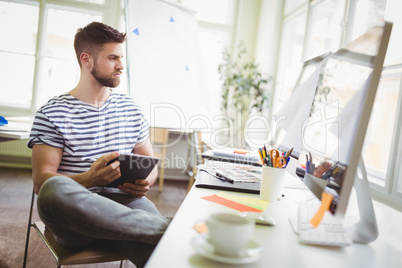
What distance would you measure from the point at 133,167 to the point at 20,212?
202cm

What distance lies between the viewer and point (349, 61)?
932 mm

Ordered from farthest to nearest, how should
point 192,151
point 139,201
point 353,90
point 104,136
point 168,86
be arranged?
point 192,151 → point 168,86 → point 104,136 → point 139,201 → point 353,90

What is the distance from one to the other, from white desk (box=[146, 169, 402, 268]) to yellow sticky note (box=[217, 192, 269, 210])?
0.05 metres

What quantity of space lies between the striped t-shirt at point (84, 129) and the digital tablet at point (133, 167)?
0.66 ft

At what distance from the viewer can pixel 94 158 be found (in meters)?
1.46

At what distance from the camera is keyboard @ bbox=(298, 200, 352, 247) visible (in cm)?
71

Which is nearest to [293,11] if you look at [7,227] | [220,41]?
[220,41]

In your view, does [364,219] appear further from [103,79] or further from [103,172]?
[103,79]

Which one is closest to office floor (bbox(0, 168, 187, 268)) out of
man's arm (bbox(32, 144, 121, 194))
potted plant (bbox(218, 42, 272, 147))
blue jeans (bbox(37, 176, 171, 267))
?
man's arm (bbox(32, 144, 121, 194))

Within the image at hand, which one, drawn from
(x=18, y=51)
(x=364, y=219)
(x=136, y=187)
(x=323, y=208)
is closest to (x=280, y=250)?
(x=323, y=208)

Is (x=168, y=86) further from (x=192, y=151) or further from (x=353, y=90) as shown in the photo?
(x=192, y=151)

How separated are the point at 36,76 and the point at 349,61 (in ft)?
14.2

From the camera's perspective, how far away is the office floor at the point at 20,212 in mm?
2004

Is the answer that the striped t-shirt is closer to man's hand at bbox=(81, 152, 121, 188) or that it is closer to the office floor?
man's hand at bbox=(81, 152, 121, 188)
